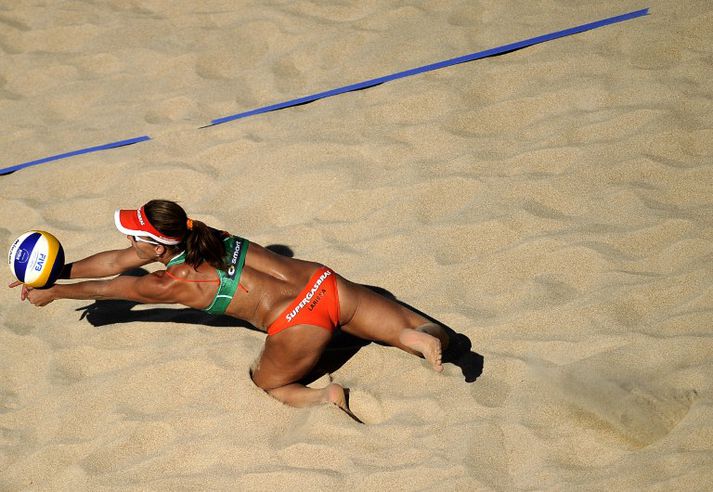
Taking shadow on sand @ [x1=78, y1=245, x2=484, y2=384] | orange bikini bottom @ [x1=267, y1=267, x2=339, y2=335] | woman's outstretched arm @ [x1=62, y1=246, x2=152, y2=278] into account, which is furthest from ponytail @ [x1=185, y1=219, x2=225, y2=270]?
shadow on sand @ [x1=78, y1=245, x2=484, y2=384]

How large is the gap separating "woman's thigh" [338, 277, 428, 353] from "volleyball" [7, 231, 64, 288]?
137 cm

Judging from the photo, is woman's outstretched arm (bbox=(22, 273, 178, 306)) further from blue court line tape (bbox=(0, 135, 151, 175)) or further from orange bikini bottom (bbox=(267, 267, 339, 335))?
blue court line tape (bbox=(0, 135, 151, 175))

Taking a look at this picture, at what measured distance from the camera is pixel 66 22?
23.0 feet

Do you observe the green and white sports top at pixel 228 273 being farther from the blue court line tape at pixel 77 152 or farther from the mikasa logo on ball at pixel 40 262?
the blue court line tape at pixel 77 152

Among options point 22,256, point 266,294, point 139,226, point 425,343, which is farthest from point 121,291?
point 425,343

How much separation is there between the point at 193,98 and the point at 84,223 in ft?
4.53

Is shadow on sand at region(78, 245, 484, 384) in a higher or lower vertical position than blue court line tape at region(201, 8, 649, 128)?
lower

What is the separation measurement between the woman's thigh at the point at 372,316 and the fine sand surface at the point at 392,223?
25 centimetres

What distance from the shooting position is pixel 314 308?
3.89 meters

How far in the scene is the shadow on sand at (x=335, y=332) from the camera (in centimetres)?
414

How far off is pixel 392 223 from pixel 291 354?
1.30m

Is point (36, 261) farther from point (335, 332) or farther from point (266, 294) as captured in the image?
point (335, 332)

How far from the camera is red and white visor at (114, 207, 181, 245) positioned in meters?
3.75

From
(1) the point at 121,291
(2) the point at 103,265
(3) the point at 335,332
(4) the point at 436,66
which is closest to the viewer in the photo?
(1) the point at 121,291
